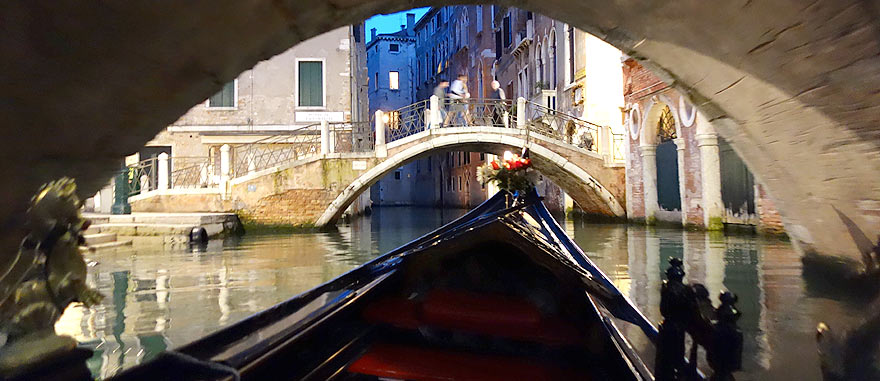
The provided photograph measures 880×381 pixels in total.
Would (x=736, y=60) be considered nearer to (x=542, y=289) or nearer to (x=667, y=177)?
(x=542, y=289)

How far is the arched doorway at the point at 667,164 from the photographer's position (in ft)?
19.7

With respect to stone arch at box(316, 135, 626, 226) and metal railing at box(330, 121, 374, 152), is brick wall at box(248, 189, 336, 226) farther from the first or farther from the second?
metal railing at box(330, 121, 374, 152)

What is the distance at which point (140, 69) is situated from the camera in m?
1.03

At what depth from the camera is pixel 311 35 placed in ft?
4.19

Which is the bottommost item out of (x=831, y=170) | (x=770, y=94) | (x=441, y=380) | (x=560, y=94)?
(x=441, y=380)

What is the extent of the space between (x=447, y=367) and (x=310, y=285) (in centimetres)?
191

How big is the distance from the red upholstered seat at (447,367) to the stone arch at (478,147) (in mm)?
5625

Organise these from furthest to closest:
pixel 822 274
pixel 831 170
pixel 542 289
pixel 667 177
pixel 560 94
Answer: pixel 560 94
pixel 667 177
pixel 822 274
pixel 542 289
pixel 831 170

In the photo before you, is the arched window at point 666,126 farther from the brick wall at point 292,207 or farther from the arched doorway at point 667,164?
the brick wall at point 292,207

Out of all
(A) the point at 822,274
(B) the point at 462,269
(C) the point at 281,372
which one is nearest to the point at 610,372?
(B) the point at 462,269

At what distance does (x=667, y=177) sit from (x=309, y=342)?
5.86 m

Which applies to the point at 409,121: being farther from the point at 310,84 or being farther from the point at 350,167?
the point at 310,84

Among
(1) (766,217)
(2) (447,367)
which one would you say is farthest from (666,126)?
(2) (447,367)

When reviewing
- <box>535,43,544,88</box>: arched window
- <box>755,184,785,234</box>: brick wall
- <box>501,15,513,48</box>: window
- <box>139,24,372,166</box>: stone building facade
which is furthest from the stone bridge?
<box>501,15,513,48</box>: window
